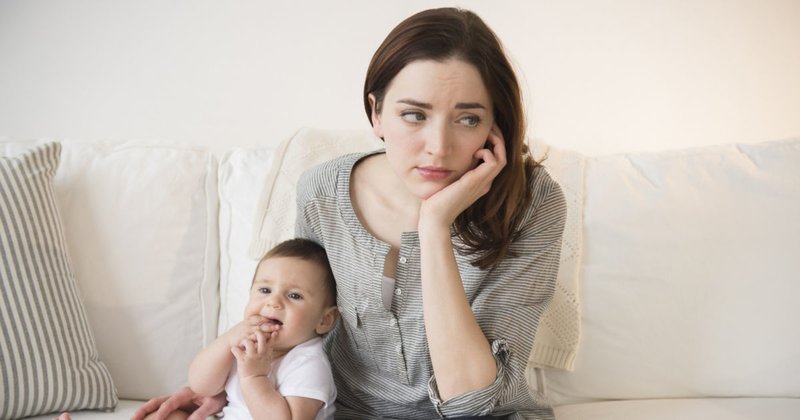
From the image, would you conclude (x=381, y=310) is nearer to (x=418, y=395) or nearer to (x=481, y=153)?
(x=418, y=395)

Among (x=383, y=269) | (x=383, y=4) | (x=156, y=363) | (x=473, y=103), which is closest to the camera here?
(x=473, y=103)

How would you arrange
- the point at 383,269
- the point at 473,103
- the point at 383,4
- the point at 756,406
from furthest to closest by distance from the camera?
the point at 383,4 → the point at 756,406 → the point at 383,269 → the point at 473,103

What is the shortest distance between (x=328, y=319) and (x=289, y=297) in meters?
0.13

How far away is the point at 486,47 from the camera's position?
116 centimetres

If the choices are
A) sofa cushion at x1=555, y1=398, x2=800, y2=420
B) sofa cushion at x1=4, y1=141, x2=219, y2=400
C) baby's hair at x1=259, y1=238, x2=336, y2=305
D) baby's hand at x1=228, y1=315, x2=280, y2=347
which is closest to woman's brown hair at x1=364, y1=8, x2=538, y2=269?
baby's hair at x1=259, y1=238, x2=336, y2=305

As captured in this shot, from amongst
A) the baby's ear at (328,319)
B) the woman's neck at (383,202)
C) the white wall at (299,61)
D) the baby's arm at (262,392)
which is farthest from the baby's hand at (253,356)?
the white wall at (299,61)

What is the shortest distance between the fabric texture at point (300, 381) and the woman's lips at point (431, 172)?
0.44 m

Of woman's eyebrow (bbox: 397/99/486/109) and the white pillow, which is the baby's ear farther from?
woman's eyebrow (bbox: 397/99/486/109)

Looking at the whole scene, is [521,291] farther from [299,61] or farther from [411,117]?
[299,61]

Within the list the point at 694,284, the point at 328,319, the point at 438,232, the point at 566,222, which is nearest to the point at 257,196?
the point at 328,319

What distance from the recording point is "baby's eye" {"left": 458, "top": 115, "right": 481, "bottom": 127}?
1178 mm

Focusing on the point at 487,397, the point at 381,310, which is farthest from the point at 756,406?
the point at 381,310

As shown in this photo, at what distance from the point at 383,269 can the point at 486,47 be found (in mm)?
478

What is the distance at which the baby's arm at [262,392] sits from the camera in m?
1.23
